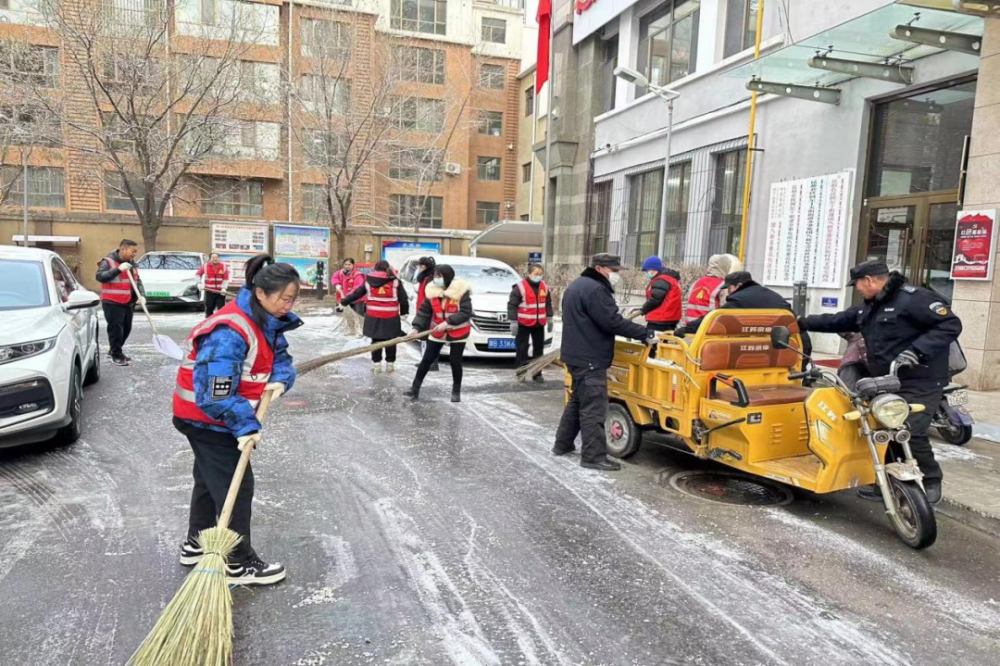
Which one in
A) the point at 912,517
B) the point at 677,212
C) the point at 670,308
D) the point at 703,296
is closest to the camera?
the point at 912,517

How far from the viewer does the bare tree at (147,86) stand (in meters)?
20.0

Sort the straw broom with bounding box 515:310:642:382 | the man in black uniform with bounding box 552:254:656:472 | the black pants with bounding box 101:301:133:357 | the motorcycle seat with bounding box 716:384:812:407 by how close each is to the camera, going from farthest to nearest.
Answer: the black pants with bounding box 101:301:133:357, the straw broom with bounding box 515:310:642:382, the man in black uniform with bounding box 552:254:656:472, the motorcycle seat with bounding box 716:384:812:407

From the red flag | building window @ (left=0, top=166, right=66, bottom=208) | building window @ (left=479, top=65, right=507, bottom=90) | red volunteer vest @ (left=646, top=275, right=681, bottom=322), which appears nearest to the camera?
red volunteer vest @ (left=646, top=275, right=681, bottom=322)

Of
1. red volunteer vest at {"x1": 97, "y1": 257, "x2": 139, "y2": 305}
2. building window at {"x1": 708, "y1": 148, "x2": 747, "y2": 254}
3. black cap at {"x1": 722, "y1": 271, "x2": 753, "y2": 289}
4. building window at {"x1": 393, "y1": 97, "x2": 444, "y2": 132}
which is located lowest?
red volunteer vest at {"x1": 97, "y1": 257, "x2": 139, "y2": 305}

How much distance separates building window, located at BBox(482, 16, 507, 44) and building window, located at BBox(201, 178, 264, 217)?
1509 cm

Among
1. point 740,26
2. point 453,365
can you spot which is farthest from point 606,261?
point 740,26

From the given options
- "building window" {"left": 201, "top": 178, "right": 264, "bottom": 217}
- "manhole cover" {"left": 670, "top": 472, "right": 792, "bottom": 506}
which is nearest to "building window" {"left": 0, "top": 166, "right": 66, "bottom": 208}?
"building window" {"left": 201, "top": 178, "right": 264, "bottom": 217}

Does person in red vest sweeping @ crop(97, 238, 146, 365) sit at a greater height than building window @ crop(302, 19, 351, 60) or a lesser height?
lesser

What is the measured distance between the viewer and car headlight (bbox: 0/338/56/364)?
485 centimetres

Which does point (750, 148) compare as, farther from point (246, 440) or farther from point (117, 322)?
point (246, 440)

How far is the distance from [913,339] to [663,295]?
3519mm

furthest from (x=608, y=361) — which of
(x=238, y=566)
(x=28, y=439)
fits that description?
(x=28, y=439)

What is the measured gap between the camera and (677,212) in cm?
1510

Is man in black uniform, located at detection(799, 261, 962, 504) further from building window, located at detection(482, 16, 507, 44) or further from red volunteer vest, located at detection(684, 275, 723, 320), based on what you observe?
building window, located at detection(482, 16, 507, 44)
